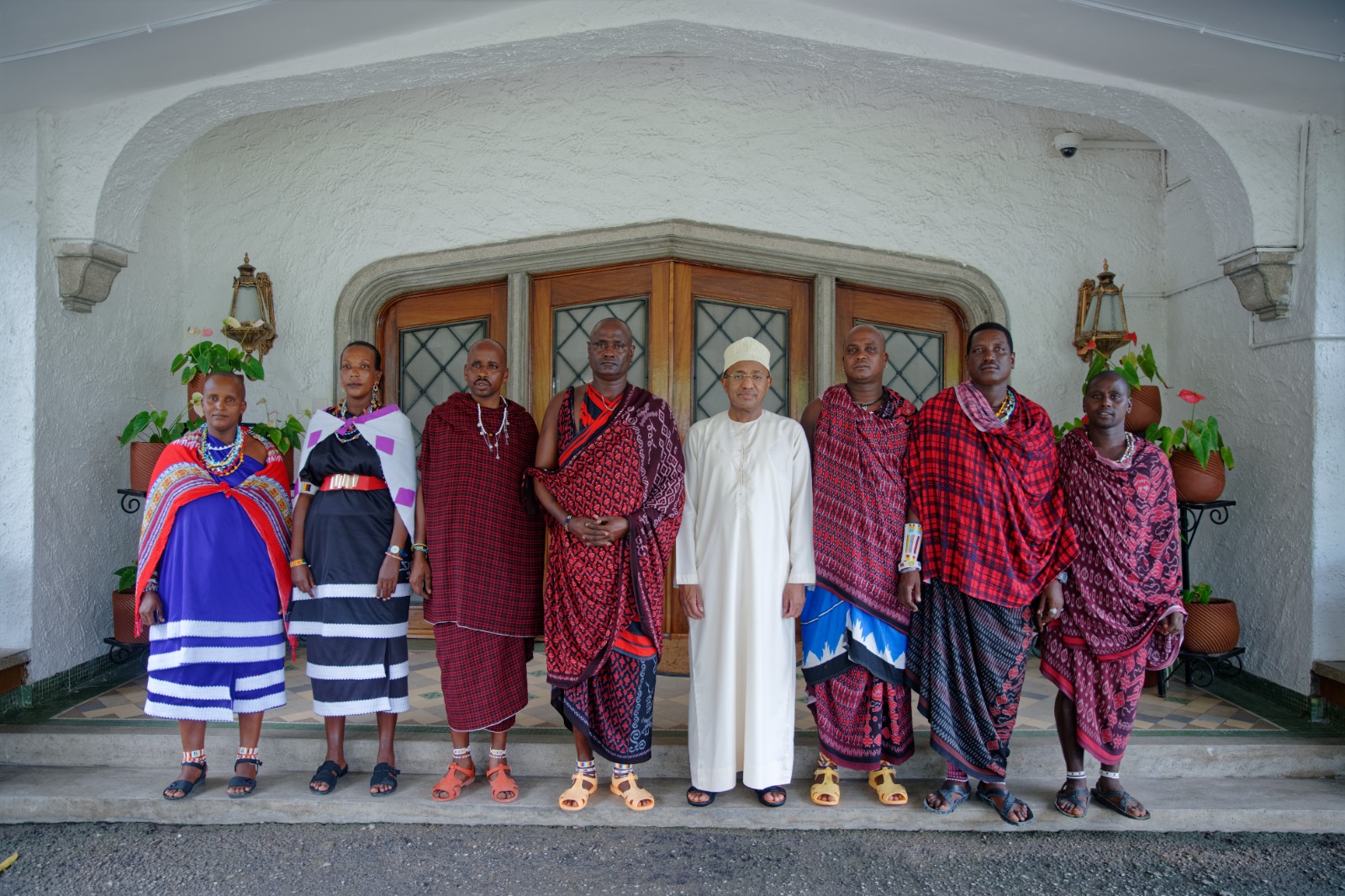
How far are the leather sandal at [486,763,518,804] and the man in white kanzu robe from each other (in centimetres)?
66

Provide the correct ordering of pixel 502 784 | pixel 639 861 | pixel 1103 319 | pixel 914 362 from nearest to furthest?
pixel 639 861 < pixel 502 784 < pixel 1103 319 < pixel 914 362

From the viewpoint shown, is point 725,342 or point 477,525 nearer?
point 477,525

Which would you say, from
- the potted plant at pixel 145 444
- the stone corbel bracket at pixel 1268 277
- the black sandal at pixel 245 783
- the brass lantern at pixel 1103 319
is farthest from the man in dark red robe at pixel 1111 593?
the potted plant at pixel 145 444

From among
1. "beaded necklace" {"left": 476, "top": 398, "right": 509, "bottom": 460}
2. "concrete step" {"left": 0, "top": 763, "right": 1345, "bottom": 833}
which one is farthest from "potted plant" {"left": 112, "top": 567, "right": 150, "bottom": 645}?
"beaded necklace" {"left": 476, "top": 398, "right": 509, "bottom": 460}

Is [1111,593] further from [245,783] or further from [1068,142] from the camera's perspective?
[245,783]

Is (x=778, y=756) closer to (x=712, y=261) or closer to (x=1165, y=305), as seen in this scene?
(x=712, y=261)

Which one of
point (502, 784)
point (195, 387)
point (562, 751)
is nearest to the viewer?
point (502, 784)

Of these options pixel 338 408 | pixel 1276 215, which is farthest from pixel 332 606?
pixel 1276 215

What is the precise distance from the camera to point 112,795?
330cm

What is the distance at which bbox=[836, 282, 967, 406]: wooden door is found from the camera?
5285 millimetres

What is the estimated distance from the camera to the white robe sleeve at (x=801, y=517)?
3.17 meters

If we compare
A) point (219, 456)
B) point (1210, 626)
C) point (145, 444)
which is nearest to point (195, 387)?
point (145, 444)

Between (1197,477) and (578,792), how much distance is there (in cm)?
336

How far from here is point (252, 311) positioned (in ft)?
16.7
